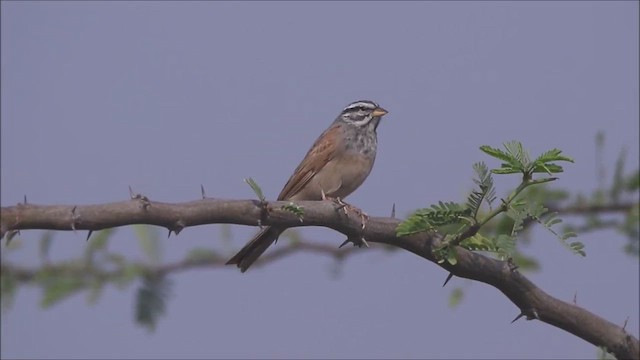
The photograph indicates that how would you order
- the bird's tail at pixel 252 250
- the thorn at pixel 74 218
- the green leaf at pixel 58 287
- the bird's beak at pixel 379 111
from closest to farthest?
the thorn at pixel 74 218 → the bird's tail at pixel 252 250 → the green leaf at pixel 58 287 → the bird's beak at pixel 379 111

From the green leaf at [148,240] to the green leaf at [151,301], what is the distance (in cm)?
31

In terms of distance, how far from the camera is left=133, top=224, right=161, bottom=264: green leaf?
24.1ft

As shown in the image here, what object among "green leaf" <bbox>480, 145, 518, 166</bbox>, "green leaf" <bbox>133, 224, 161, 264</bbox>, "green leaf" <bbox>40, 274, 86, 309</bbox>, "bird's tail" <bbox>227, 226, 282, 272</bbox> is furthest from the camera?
"green leaf" <bbox>133, 224, 161, 264</bbox>

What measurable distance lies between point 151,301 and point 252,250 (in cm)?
97

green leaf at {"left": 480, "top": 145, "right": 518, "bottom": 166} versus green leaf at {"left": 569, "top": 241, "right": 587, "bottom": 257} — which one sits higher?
green leaf at {"left": 480, "top": 145, "right": 518, "bottom": 166}

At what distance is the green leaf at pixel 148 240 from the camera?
733 centimetres

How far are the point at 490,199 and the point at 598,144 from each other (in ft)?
11.7

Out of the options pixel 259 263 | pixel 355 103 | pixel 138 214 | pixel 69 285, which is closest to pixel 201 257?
pixel 259 263

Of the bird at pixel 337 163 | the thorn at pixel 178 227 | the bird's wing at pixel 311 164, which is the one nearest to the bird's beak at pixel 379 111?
the bird at pixel 337 163

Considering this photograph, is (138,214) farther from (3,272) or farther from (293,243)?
(293,243)

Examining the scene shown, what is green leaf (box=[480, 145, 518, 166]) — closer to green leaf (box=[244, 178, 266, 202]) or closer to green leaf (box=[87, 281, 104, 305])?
green leaf (box=[244, 178, 266, 202])

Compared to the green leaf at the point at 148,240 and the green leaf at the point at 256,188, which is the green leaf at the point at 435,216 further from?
the green leaf at the point at 148,240

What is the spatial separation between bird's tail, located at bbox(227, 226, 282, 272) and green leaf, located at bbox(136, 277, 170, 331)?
0.66 metres

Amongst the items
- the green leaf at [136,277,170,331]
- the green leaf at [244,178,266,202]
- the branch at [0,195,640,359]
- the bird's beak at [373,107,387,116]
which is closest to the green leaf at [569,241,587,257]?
the branch at [0,195,640,359]
